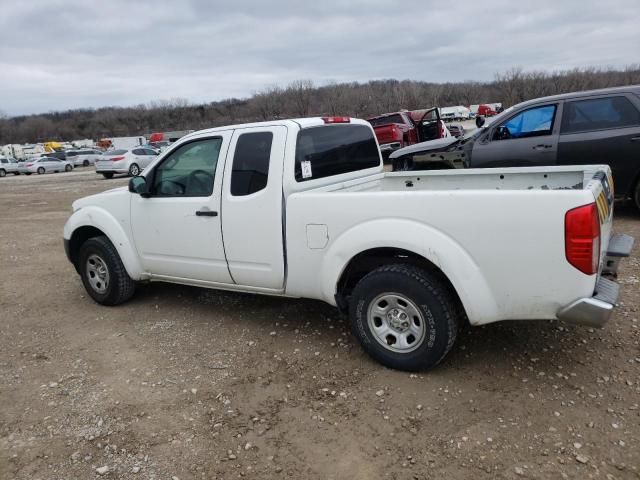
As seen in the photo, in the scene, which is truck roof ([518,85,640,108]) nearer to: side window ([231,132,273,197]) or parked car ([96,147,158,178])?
side window ([231,132,273,197])

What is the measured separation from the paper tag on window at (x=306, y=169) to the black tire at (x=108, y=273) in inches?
87.9

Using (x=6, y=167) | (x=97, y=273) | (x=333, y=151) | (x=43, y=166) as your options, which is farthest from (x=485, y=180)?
(x=6, y=167)

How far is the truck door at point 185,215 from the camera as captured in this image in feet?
13.8

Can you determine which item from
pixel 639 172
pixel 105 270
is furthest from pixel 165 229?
pixel 639 172

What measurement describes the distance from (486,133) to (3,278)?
7.28m

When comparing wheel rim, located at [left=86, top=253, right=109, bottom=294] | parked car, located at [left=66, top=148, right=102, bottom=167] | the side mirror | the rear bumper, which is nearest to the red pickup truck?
wheel rim, located at [left=86, top=253, right=109, bottom=294]

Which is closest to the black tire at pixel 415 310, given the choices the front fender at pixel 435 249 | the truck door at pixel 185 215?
the front fender at pixel 435 249

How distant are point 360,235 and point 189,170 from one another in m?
1.88

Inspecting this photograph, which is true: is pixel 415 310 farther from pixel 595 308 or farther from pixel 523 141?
pixel 523 141

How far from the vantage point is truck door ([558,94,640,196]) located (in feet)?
22.1

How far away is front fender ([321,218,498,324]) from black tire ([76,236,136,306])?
2.64 meters

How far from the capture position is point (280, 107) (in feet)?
312

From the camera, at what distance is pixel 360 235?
336 centimetres

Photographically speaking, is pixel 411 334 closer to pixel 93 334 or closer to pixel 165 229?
pixel 165 229
